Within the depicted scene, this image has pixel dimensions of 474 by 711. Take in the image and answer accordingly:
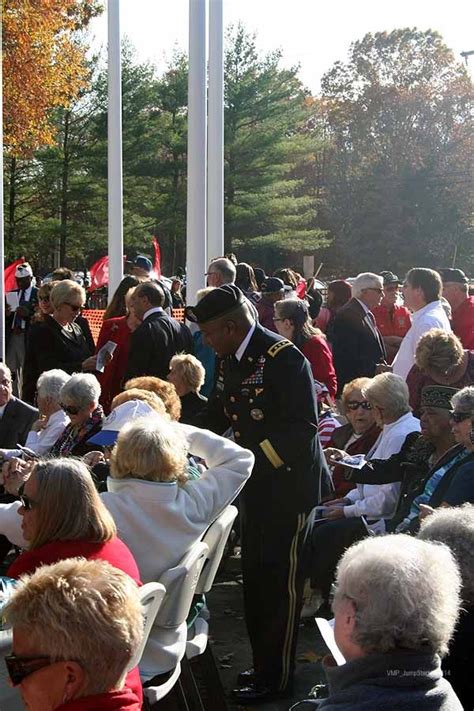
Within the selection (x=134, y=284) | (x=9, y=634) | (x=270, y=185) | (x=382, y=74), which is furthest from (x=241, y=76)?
(x=9, y=634)

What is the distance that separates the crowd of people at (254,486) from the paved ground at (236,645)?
138 millimetres

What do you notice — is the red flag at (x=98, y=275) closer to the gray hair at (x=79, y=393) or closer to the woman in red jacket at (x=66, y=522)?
the gray hair at (x=79, y=393)

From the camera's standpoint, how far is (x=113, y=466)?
4223 millimetres

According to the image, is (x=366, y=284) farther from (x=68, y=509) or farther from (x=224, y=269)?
(x=68, y=509)

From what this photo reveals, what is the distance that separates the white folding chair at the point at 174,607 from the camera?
154 inches

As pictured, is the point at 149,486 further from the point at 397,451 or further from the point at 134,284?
the point at 134,284

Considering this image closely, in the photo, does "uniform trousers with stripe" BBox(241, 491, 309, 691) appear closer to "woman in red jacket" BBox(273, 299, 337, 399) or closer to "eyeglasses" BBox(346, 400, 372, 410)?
"eyeglasses" BBox(346, 400, 372, 410)

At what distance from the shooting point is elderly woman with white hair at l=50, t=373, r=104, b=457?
5961 mm

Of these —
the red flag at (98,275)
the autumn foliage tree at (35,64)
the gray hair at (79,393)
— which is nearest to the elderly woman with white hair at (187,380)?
the gray hair at (79,393)

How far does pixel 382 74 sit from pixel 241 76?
534 inches

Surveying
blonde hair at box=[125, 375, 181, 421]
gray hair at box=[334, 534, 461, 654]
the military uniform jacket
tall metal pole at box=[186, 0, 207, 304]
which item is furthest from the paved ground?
tall metal pole at box=[186, 0, 207, 304]

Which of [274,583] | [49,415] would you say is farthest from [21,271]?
[274,583]

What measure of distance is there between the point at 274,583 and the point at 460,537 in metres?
1.91

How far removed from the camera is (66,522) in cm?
351
